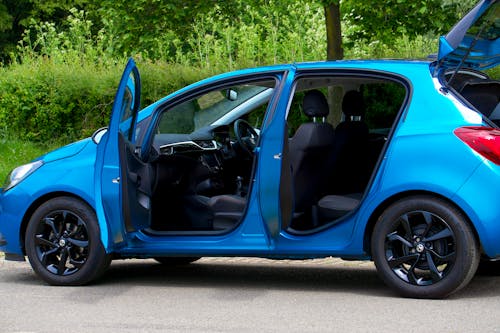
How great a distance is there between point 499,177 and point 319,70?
→ 1476 mm

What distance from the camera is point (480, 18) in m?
7.07

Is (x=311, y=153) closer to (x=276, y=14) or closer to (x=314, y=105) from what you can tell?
(x=314, y=105)

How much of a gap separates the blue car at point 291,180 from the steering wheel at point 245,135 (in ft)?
0.05

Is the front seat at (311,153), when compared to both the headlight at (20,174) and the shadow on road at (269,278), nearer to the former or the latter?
the shadow on road at (269,278)

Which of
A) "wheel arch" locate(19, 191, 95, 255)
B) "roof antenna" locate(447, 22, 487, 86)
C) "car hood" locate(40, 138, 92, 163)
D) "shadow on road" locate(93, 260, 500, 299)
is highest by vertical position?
"roof antenna" locate(447, 22, 487, 86)

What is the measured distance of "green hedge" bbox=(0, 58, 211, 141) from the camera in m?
15.2

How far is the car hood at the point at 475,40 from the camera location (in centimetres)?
693

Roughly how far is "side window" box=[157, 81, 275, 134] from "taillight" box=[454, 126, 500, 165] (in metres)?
1.58

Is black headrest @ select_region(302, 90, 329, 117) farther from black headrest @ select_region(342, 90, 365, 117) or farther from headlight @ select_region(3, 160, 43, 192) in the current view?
headlight @ select_region(3, 160, 43, 192)

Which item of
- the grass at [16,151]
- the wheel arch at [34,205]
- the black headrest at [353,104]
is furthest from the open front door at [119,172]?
the grass at [16,151]

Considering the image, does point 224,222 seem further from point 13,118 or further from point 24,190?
point 13,118

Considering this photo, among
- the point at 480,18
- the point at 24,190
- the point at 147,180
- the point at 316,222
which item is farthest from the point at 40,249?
the point at 480,18

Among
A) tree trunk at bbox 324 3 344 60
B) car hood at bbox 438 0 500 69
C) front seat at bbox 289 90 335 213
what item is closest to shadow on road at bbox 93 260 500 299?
front seat at bbox 289 90 335 213

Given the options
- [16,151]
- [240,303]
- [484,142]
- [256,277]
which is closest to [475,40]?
[484,142]
